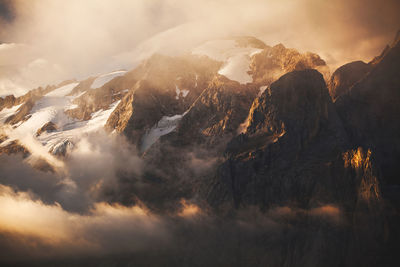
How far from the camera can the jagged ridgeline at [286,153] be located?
113562mm

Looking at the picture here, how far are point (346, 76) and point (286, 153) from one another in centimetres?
4598

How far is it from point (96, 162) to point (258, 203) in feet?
309

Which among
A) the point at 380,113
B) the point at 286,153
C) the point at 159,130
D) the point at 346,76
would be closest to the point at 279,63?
the point at 346,76

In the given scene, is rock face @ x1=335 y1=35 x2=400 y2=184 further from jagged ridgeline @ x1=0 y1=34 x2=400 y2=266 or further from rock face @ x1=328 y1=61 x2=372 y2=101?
rock face @ x1=328 y1=61 x2=372 y2=101

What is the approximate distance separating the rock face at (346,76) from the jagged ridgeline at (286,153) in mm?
470

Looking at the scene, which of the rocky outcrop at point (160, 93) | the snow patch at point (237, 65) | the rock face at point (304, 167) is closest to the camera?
the rock face at point (304, 167)

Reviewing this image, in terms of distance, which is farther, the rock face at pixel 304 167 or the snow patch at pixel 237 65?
the snow patch at pixel 237 65

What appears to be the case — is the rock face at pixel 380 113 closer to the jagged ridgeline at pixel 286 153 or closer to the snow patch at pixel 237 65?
the jagged ridgeline at pixel 286 153

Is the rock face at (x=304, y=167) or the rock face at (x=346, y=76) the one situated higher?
the rock face at (x=346, y=76)

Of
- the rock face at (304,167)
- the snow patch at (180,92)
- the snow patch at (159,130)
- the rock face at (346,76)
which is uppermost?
the snow patch at (180,92)

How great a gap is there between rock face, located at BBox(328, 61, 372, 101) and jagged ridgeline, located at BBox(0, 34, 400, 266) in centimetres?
47

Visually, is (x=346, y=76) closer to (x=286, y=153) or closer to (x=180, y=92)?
(x=286, y=153)

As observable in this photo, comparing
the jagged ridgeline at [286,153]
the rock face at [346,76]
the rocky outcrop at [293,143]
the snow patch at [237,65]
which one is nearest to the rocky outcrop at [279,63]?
the jagged ridgeline at [286,153]

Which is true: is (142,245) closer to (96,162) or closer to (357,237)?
(96,162)
